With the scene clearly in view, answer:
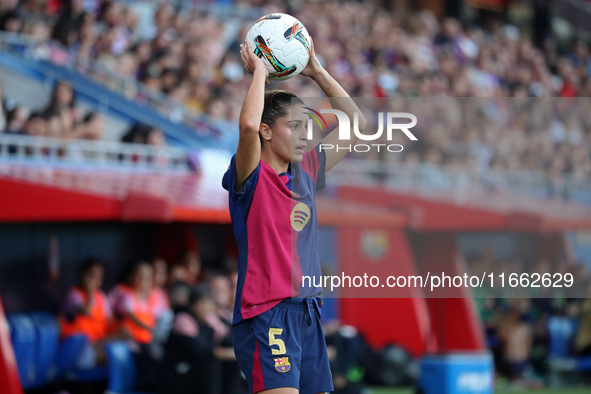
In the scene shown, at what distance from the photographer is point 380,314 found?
9938 millimetres

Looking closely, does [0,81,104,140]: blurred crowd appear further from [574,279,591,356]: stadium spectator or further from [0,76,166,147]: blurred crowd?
[574,279,591,356]: stadium spectator

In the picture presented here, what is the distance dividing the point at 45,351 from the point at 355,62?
8975 mm

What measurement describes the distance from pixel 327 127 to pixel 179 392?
321 centimetres

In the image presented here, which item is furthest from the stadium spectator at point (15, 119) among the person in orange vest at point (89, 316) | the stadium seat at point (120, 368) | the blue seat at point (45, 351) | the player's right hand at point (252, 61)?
the player's right hand at point (252, 61)

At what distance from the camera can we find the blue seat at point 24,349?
674 centimetres

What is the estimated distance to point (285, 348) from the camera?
3314mm

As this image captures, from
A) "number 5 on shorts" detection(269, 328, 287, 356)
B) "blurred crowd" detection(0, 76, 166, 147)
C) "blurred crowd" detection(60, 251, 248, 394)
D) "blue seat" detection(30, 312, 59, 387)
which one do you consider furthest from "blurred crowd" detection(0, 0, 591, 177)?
"number 5 on shorts" detection(269, 328, 287, 356)

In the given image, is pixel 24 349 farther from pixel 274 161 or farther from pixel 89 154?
pixel 274 161

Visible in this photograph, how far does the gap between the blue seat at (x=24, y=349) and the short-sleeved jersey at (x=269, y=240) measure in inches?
154

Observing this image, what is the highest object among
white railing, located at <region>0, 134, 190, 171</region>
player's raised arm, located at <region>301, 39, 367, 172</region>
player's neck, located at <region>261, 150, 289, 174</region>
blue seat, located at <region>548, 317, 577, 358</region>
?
white railing, located at <region>0, 134, 190, 171</region>

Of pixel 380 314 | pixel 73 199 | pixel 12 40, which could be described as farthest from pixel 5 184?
pixel 380 314

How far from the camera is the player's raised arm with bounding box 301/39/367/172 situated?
12.7ft

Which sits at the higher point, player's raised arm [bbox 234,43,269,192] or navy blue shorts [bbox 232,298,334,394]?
player's raised arm [bbox 234,43,269,192]

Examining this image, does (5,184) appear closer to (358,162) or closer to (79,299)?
(79,299)
